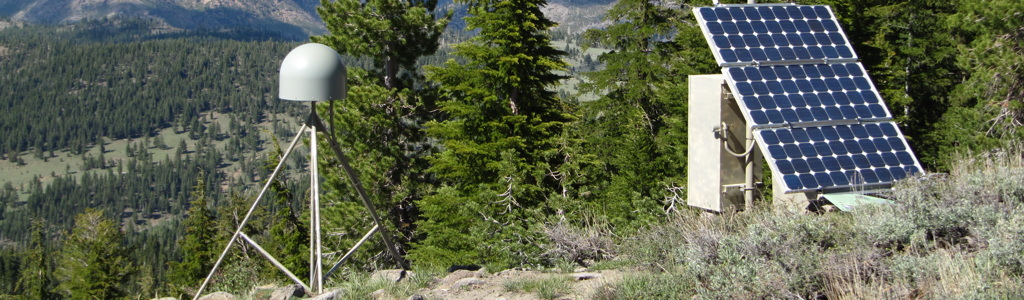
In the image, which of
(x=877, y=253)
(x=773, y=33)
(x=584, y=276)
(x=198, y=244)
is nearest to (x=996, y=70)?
(x=773, y=33)

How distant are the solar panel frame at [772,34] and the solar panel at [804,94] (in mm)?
213

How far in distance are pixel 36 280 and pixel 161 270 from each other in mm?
75698

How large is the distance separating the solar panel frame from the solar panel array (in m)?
0.01

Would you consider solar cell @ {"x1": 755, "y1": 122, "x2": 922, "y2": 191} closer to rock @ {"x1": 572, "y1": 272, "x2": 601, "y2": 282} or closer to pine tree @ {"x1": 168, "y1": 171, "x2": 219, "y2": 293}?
rock @ {"x1": 572, "y1": 272, "x2": 601, "y2": 282}

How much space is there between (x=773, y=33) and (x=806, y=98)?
5.02ft

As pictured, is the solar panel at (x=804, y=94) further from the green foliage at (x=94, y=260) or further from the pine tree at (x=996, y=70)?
the green foliage at (x=94, y=260)

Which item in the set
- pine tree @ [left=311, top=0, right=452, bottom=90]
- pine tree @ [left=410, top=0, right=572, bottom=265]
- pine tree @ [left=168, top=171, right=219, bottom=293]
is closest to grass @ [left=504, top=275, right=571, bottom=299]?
pine tree @ [left=410, top=0, right=572, bottom=265]

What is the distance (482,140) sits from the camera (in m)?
26.1

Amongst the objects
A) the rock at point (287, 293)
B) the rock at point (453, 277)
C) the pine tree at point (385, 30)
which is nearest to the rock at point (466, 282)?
the rock at point (453, 277)

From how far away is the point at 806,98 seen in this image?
33.7 ft

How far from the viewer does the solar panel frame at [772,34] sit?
10828mm

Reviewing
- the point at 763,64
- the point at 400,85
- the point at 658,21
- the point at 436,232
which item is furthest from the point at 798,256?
the point at 400,85

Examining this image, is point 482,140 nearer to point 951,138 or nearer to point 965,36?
point 951,138

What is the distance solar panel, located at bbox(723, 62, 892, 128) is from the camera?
9797 mm
